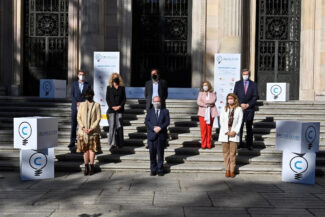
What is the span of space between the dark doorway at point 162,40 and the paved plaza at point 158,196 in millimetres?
9476

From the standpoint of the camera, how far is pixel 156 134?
29.8 ft

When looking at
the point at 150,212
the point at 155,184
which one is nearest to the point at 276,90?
the point at 155,184

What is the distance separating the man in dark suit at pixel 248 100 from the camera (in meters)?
10.6

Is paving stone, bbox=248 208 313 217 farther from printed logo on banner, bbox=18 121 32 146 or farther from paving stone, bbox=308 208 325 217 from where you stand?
printed logo on banner, bbox=18 121 32 146

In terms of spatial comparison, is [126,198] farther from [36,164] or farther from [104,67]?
[104,67]

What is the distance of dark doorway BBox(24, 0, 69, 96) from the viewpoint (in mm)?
18500

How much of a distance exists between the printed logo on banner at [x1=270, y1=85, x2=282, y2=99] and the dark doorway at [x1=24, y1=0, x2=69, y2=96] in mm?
9225

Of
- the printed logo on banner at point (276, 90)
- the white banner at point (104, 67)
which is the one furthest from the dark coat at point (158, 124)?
the printed logo on banner at point (276, 90)

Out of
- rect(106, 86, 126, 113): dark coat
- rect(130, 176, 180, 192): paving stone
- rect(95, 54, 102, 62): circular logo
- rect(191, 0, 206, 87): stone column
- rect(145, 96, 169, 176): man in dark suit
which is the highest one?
rect(191, 0, 206, 87): stone column

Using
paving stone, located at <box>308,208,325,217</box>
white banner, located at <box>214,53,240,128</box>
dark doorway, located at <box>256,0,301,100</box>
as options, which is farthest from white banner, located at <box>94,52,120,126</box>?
dark doorway, located at <box>256,0,301,100</box>

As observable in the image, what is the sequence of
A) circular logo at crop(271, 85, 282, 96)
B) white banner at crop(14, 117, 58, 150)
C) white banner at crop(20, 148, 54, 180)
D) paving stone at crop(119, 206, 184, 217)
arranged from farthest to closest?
circular logo at crop(271, 85, 282, 96)
white banner at crop(20, 148, 54, 180)
white banner at crop(14, 117, 58, 150)
paving stone at crop(119, 206, 184, 217)

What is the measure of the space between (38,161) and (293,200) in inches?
206

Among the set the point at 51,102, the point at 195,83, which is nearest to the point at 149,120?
the point at 51,102

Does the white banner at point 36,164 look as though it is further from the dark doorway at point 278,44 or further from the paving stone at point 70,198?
the dark doorway at point 278,44
